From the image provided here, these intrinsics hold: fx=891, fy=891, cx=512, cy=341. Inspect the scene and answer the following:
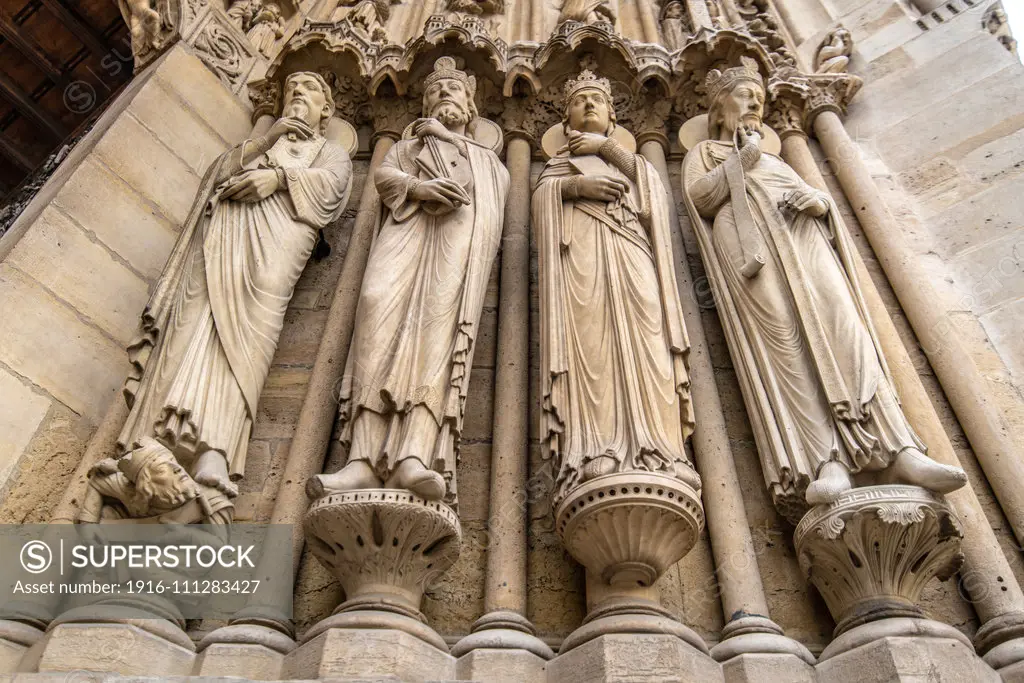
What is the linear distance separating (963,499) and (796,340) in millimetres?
904

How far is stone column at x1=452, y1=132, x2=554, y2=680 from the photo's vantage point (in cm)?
290

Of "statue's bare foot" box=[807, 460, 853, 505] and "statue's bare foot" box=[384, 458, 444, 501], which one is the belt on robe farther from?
"statue's bare foot" box=[384, 458, 444, 501]

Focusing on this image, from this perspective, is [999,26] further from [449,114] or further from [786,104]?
[449,114]

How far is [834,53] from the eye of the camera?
258 inches

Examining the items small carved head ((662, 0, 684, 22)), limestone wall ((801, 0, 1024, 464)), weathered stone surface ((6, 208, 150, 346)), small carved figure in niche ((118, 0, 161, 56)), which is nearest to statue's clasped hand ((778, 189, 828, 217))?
limestone wall ((801, 0, 1024, 464))

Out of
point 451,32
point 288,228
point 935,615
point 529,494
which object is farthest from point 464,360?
point 451,32

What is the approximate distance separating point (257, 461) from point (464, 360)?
3.47 ft

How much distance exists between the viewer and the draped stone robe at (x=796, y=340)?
3.40 metres

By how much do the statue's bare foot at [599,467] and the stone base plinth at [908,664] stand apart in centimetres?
93

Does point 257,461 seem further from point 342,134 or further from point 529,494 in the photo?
point 342,134

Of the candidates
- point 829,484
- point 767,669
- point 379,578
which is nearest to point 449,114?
point 379,578

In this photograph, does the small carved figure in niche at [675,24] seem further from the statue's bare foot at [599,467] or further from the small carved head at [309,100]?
the statue's bare foot at [599,467]

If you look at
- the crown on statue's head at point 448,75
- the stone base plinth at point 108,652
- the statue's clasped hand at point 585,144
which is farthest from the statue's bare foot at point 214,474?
the crown on statue's head at point 448,75

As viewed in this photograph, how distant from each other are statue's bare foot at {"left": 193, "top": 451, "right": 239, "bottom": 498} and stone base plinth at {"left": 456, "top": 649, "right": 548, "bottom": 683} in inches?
42.2
